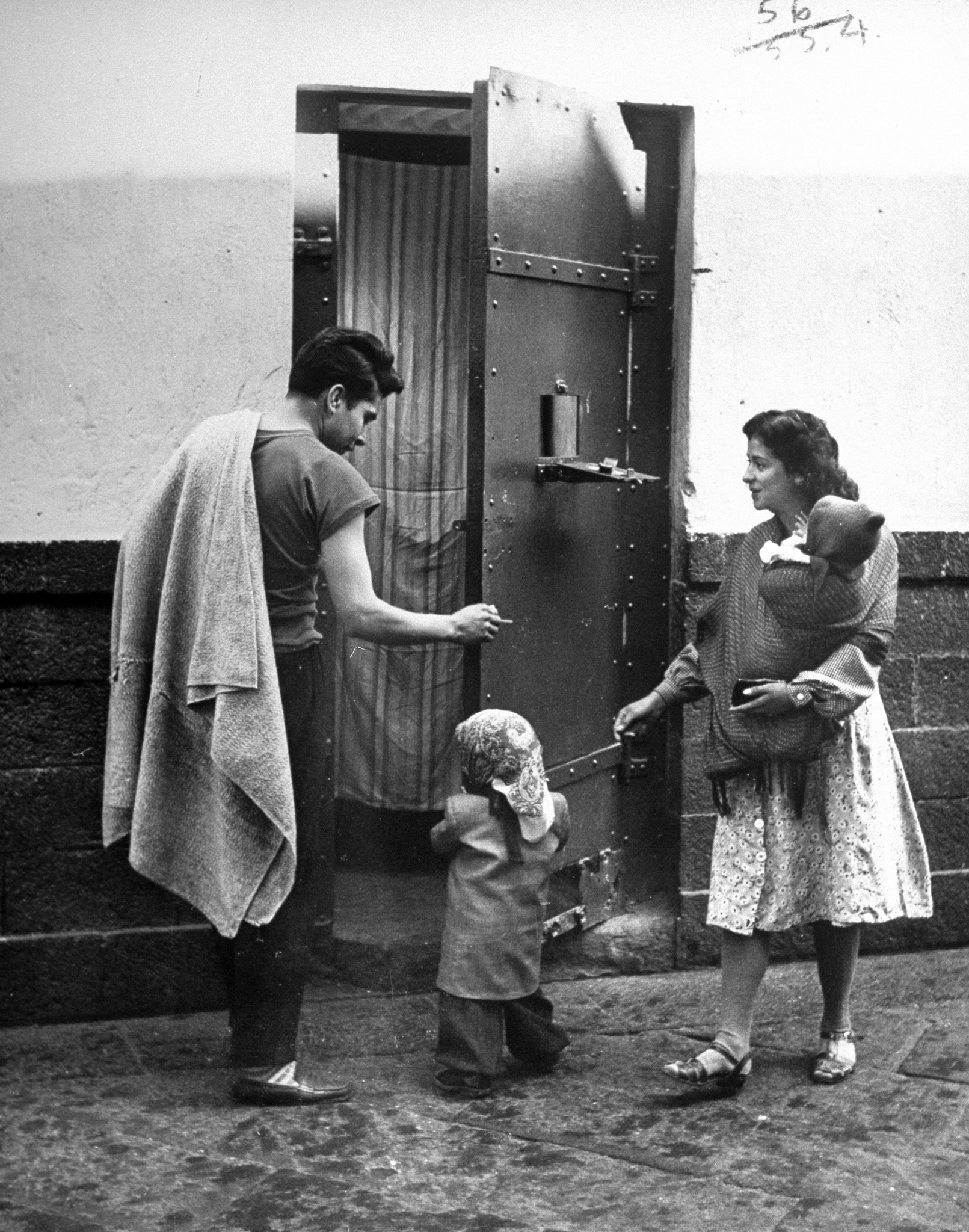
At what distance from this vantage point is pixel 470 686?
463cm

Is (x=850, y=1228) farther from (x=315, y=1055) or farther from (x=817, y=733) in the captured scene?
(x=315, y=1055)

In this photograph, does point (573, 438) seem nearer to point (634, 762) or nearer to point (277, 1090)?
point (634, 762)

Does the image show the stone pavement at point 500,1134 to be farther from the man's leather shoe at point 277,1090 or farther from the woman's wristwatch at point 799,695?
the woman's wristwatch at point 799,695

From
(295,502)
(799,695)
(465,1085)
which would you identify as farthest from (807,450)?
(465,1085)

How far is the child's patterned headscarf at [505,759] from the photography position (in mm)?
4254

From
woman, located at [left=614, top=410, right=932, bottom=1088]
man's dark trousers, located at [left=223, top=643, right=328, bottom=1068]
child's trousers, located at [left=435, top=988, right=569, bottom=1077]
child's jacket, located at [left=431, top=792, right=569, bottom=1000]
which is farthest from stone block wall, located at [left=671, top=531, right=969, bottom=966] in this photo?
man's dark trousers, located at [left=223, top=643, right=328, bottom=1068]

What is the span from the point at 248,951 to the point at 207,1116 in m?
0.41

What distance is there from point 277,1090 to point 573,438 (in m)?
1.95

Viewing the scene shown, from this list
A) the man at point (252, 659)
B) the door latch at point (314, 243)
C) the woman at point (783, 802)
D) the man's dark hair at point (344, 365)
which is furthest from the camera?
the door latch at point (314, 243)

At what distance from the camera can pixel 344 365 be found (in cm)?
421

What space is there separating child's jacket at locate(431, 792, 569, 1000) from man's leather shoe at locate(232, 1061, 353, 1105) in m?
0.40

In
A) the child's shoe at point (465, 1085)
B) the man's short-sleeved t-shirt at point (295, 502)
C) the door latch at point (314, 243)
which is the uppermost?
the door latch at point (314, 243)

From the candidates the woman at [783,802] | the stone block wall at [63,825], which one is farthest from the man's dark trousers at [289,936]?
the woman at [783,802]

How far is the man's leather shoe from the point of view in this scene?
14.1 feet
